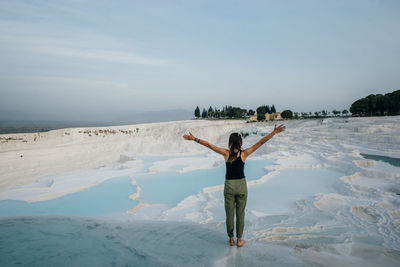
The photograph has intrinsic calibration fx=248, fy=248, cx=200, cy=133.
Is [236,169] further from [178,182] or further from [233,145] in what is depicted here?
[178,182]

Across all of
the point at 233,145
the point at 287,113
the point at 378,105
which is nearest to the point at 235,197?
the point at 233,145

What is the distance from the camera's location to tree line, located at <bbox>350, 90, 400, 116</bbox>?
31.8 metres

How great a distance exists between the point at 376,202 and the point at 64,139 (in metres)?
23.7

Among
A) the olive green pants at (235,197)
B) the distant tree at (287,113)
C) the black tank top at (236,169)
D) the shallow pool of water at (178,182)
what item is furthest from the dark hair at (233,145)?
the distant tree at (287,113)

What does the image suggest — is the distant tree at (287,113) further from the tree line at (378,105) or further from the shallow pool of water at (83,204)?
the shallow pool of water at (83,204)

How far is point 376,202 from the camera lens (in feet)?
15.8

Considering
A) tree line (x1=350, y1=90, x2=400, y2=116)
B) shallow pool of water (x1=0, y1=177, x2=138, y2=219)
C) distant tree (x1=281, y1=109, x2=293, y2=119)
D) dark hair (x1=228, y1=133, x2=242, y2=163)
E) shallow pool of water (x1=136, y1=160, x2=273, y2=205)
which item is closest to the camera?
dark hair (x1=228, y1=133, x2=242, y2=163)

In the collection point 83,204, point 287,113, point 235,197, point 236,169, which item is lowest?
point 83,204

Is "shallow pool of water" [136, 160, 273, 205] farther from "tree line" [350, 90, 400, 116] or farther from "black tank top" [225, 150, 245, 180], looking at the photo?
"tree line" [350, 90, 400, 116]

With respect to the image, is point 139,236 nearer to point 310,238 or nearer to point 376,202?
point 310,238

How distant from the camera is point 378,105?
34.9m

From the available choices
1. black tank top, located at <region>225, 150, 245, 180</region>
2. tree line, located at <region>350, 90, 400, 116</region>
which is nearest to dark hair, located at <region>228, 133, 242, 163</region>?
black tank top, located at <region>225, 150, 245, 180</region>

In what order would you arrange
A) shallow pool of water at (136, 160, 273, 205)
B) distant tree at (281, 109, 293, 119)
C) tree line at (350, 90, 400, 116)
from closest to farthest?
shallow pool of water at (136, 160, 273, 205), tree line at (350, 90, 400, 116), distant tree at (281, 109, 293, 119)

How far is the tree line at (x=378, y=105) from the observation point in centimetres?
3183
